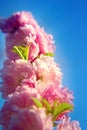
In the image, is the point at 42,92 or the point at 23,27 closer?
the point at 42,92

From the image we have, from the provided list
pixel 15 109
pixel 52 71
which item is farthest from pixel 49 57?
pixel 15 109

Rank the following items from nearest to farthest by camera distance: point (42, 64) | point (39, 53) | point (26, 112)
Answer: point (26, 112)
point (42, 64)
point (39, 53)

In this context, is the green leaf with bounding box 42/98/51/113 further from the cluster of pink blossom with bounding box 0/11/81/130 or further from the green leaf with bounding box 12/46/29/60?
the green leaf with bounding box 12/46/29/60

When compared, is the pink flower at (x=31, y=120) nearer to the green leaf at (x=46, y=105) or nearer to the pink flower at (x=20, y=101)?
the pink flower at (x=20, y=101)

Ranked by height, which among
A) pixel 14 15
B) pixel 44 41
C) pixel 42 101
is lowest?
pixel 42 101

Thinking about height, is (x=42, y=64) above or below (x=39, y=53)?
below

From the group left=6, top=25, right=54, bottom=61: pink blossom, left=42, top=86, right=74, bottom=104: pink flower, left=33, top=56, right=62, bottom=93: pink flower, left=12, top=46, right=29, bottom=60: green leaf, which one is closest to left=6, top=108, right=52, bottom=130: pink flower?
left=42, top=86, right=74, bottom=104: pink flower

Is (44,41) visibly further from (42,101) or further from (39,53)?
(42,101)

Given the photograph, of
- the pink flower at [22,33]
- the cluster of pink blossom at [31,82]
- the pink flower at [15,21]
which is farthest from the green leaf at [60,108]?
the pink flower at [15,21]
